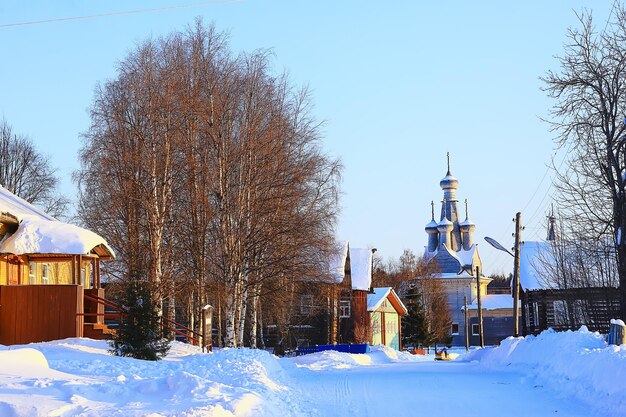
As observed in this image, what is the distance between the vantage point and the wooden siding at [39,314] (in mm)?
24734

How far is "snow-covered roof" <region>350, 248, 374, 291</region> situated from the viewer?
184ft

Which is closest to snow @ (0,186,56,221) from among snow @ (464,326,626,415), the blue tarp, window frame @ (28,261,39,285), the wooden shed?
window frame @ (28,261,39,285)

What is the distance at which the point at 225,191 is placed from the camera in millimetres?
29922

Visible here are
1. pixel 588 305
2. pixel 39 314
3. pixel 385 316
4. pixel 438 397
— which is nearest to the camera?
pixel 438 397

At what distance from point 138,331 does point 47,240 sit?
624 centimetres

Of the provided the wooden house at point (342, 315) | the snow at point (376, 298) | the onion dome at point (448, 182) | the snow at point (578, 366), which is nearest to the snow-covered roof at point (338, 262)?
the wooden house at point (342, 315)

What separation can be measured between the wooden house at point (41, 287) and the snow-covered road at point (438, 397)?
324 inches

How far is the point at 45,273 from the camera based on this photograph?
3234 cm

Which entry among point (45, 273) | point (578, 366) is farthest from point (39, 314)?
point (578, 366)

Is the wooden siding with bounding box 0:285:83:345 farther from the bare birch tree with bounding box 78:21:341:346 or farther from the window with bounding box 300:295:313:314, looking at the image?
the window with bounding box 300:295:313:314

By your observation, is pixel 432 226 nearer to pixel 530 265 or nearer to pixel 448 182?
pixel 448 182

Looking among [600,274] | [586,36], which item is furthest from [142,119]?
[600,274]

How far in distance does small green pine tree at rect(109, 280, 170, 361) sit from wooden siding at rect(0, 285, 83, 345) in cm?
374

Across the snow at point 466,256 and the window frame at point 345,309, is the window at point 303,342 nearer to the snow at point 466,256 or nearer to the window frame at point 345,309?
the window frame at point 345,309
